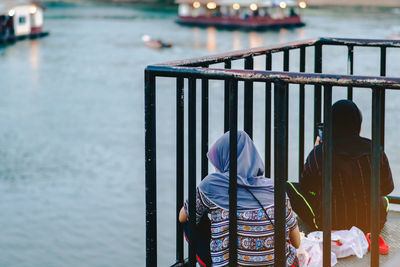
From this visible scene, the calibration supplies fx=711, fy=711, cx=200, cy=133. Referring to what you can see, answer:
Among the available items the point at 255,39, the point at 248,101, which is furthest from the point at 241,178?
the point at 255,39

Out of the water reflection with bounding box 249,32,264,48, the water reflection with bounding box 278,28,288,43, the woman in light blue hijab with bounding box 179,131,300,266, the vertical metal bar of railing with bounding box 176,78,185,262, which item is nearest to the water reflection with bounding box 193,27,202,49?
the water reflection with bounding box 249,32,264,48

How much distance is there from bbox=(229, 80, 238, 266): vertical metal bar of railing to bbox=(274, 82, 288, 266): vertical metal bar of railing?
0.11m

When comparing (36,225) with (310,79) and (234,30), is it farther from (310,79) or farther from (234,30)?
(234,30)

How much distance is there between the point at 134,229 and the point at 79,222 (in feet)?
3.59

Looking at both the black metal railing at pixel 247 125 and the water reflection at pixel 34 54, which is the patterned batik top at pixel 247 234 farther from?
the water reflection at pixel 34 54

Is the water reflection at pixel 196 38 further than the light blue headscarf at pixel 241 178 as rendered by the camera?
Yes

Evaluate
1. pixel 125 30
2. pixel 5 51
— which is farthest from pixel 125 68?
pixel 125 30

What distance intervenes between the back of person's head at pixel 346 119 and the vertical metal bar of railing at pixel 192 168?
0.56m

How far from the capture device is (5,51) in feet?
119

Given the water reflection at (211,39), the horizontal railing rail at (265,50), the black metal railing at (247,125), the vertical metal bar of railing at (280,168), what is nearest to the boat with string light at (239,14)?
the water reflection at (211,39)

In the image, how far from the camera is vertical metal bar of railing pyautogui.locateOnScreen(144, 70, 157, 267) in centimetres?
184

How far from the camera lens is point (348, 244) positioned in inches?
81.7

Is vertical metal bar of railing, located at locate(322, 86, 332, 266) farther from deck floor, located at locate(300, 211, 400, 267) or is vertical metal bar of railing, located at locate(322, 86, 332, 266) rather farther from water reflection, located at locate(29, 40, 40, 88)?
water reflection, located at locate(29, 40, 40, 88)

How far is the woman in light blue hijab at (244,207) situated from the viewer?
71.9 inches
